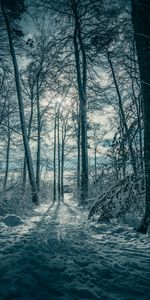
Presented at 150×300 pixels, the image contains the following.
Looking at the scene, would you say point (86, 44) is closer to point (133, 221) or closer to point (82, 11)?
point (82, 11)

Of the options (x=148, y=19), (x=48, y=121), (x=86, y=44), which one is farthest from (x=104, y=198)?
(x=48, y=121)

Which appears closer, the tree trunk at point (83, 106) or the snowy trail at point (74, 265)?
the snowy trail at point (74, 265)

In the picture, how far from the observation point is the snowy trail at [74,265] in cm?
231

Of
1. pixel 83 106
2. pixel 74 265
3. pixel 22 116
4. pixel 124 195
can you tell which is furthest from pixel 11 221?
pixel 83 106

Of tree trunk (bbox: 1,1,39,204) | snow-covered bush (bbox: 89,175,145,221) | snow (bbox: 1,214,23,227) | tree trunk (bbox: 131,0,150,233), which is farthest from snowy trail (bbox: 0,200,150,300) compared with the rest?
tree trunk (bbox: 1,1,39,204)

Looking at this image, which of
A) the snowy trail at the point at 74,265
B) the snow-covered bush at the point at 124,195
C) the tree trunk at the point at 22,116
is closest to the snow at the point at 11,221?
the snowy trail at the point at 74,265

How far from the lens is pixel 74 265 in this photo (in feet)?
9.74

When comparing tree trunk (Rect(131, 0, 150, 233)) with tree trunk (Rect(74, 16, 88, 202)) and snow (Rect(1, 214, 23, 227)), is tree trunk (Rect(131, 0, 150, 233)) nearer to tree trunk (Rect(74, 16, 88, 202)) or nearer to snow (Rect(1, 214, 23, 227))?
snow (Rect(1, 214, 23, 227))

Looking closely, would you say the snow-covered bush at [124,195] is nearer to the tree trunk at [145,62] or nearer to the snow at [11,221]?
the tree trunk at [145,62]

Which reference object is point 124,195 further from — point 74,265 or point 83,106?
point 83,106

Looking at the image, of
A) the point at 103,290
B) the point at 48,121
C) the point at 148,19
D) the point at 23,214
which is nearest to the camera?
the point at 103,290

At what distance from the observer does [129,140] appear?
513 centimetres

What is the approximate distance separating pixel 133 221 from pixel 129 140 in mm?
1938

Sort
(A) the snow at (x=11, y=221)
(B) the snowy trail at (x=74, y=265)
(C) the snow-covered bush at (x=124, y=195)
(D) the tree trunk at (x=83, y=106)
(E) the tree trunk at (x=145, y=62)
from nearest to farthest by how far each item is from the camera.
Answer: (B) the snowy trail at (x=74, y=265) < (E) the tree trunk at (x=145, y=62) < (C) the snow-covered bush at (x=124, y=195) < (A) the snow at (x=11, y=221) < (D) the tree trunk at (x=83, y=106)
